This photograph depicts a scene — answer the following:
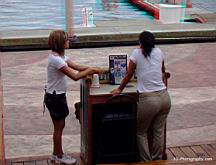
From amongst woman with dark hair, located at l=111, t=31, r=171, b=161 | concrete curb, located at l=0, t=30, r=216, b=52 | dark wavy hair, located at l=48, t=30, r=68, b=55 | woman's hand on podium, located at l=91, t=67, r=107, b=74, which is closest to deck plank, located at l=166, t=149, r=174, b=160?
woman with dark hair, located at l=111, t=31, r=171, b=161

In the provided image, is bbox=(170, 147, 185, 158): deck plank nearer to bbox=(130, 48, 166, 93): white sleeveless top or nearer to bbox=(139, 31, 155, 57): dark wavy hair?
bbox=(130, 48, 166, 93): white sleeveless top

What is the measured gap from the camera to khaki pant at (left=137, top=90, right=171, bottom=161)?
6.03 meters

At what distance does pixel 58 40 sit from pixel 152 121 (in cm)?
141

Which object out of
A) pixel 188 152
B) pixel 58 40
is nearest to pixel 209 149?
pixel 188 152

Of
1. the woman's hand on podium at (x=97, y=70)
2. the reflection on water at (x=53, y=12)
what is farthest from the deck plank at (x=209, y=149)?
the reflection on water at (x=53, y=12)

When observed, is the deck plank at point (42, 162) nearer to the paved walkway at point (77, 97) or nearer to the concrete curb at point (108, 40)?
the paved walkway at point (77, 97)

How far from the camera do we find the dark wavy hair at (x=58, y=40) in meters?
6.05

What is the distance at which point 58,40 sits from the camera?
6.06 meters

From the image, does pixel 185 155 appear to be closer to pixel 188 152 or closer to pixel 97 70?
pixel 188 152

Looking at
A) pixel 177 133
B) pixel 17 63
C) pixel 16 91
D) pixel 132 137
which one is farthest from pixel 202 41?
pixel 132 137

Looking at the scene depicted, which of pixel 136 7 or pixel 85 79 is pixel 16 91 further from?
pixel 136 7

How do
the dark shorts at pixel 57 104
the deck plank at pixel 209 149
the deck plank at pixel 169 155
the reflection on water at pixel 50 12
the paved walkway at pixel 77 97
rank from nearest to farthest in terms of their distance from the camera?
the dark shorts at pixel 57 104 < the deck plank at pixel 169 155 < the deck plank at pixel 209 149 < the paved walkway at pixel 77 97 < the reflection on water at pixel 50 12

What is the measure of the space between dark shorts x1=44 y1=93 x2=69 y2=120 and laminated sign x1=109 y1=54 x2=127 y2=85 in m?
0.65

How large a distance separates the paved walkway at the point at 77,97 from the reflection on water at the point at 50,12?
4.60 m
